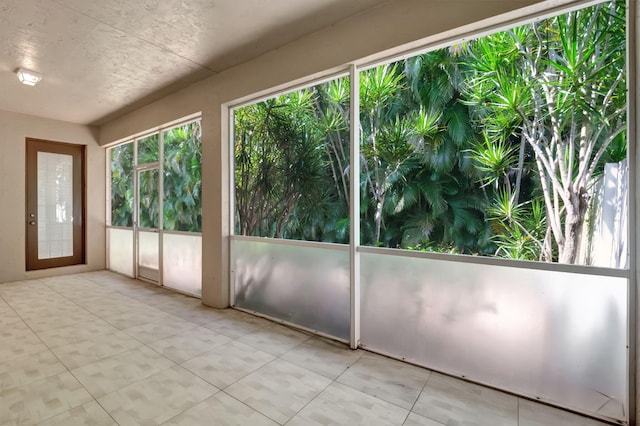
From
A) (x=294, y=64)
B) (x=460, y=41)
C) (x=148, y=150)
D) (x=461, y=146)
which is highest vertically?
(x=294, y=64)

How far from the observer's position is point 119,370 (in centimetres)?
227

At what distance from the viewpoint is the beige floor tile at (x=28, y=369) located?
212cm

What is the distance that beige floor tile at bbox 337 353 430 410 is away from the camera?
2.00m

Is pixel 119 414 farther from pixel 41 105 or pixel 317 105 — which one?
pixel 41 105

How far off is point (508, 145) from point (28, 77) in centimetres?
527

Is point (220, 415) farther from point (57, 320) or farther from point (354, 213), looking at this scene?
point (57, 320)


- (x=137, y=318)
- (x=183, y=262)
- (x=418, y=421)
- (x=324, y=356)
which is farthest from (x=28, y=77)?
(x=418, y=421)

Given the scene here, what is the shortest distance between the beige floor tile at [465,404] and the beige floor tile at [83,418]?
187 cm

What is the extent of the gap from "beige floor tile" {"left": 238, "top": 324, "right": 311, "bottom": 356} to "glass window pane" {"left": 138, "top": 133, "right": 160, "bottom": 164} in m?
3.44

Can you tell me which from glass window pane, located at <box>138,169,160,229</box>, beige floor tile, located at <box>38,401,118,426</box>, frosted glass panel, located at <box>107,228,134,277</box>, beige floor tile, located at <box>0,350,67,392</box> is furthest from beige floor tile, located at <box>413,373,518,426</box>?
frosted glass panel, located at <box>107,228,134,277</box>

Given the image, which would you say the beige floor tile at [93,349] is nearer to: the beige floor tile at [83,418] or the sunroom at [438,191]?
the beige floor tile at [83,418]

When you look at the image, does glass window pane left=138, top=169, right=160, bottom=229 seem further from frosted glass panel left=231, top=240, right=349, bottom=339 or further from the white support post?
the white support post

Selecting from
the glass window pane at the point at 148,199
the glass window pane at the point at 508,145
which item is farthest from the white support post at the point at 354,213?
the glass window pane at the point at 148,199

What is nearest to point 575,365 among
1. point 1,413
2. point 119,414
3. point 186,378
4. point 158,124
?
point 186,378
